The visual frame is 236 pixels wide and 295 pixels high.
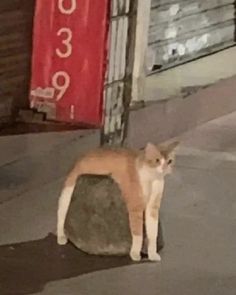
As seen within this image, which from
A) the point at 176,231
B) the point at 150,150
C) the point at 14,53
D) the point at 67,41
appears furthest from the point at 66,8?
the point at 150,150

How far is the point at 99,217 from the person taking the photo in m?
2.54

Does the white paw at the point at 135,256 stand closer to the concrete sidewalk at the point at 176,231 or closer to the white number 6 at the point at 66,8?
the concrete sidewalk at the point at 176,231

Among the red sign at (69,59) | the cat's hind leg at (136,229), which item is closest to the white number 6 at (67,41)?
the red sign at (69,59)

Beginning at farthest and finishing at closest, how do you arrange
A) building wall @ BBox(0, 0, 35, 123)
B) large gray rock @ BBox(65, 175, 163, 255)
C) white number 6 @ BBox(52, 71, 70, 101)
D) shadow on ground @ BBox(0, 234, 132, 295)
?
1. white number 6 @ BBox(52, 71, 70, 101)
2. building wall @ BBox(0, 0, 35, 123)
3. large gray rock @ BBox(65, 175, 163, 255)
4. shadow on ground @ BBox(0, 234, 132, 295)

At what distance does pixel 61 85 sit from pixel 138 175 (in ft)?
3.24

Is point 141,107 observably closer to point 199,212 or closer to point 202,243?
point 199,212

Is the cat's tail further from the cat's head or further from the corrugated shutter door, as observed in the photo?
the corrugated shutter door

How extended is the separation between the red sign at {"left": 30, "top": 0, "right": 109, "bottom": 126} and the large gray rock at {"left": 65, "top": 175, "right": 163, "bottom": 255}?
34.1 inches

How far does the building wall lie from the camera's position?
3.32m

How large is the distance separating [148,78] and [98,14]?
63 cm

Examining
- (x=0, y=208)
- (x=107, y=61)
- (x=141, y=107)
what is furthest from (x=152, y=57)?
(x=0, y=208)

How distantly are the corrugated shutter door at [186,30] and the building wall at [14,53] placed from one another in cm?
65

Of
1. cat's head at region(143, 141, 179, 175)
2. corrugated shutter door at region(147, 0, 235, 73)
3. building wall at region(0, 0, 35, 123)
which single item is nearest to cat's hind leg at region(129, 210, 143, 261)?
cat's head at region(143, 141, 179, 175)

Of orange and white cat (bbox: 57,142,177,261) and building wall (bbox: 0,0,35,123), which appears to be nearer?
orange and white cat (bbox: 57,142,177,261)
